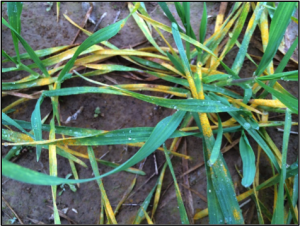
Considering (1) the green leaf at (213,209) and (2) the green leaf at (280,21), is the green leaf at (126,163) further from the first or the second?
(2) the green leaf at (280,21)

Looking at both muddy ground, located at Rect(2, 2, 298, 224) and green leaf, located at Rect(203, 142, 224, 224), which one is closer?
green leaf, located at Rect(203, 142, 224, 224)

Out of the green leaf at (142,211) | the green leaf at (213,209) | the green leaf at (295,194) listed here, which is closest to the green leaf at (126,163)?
the green leaf at (213,209)

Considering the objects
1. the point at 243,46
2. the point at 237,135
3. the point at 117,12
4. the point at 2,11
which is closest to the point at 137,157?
the point at 237,135

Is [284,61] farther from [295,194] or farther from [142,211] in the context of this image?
[142,211]

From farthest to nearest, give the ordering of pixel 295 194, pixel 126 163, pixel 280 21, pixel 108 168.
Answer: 1. pixel 108 168
2. pixel 295 194
3. pixel 280 21
4. pixel 126 163

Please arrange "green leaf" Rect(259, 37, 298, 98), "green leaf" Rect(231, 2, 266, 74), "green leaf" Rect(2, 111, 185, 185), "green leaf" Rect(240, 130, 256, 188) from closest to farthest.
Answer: "green leaf" Rect(2, 111, 185, 185), "green leaf" Rect(240, 130, 256, 188), "green leaf" Rect(259, 37, 298, 98), "green leaf" Rect(231, 2, 266, 74)

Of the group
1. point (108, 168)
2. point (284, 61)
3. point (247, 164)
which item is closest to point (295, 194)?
point (247, 164)

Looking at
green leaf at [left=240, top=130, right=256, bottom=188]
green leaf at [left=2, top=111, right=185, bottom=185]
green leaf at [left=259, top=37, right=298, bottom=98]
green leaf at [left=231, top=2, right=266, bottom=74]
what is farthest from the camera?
green leaf at [left=231, top=2, right=266, bottom=74]

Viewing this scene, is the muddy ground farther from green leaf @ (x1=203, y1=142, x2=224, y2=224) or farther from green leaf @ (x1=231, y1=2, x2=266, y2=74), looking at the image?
green leaf @ (x1=203, y1=142, x2=224, y2=224)

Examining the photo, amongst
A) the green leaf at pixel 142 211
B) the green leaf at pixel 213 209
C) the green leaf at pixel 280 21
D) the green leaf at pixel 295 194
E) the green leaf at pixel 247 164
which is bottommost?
the green leaf at pixel 142 211

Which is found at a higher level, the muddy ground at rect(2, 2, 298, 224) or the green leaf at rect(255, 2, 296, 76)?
the green leaf at rect(255, 2, 296, 76)

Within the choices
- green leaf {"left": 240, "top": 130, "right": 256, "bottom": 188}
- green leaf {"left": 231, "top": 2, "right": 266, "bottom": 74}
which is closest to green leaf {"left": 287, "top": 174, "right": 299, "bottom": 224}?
green leaf {"left": 240, "top": 130, "right": 256, "bottom": 188}
